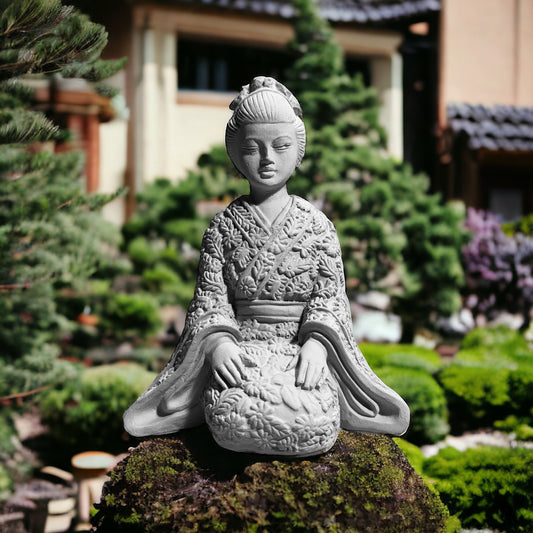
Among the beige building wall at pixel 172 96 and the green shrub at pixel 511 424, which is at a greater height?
the beige building wall at pixel 172 96

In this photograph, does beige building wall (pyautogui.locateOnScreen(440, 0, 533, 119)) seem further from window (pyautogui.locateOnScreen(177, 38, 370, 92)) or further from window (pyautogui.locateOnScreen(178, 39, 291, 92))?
window (pyautogui.locateOnScreen(178, 39, 291, 92))

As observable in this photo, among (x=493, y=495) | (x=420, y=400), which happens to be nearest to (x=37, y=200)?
(x=420, y=400)

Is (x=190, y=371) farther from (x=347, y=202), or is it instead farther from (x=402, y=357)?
(x=347, y=202)

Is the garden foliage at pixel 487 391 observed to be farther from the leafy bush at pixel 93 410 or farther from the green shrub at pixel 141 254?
the green shrub at pixel 141 254

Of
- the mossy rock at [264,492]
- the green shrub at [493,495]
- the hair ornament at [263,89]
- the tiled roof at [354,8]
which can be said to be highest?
the tiled roof at [354,8]

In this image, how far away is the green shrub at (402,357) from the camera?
26.0ft

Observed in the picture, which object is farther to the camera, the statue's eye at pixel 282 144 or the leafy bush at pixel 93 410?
the leafy bush at pixel 93 410

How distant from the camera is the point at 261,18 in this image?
1145 centimetres

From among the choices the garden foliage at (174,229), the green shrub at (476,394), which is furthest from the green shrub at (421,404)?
the garden foliage at (174,229)

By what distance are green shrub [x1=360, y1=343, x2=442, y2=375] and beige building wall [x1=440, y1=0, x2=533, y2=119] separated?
19.3 feet

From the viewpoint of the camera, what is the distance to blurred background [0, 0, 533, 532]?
18.3 feet

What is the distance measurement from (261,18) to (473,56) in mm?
4245

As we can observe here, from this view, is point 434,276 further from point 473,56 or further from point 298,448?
point 298,448

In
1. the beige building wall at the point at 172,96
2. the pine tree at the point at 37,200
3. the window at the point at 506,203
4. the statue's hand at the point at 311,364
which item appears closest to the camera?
the statue's hand at the point at 311,364
